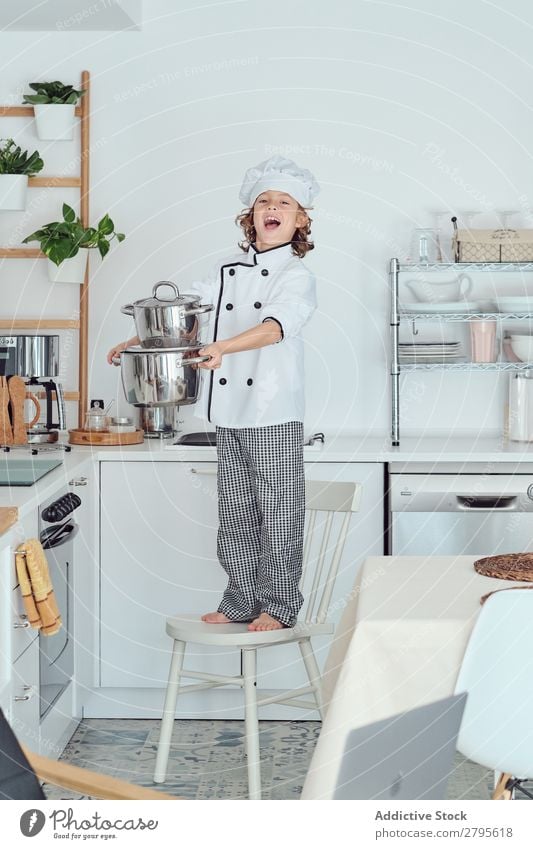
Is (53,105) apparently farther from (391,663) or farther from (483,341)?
(391,663)

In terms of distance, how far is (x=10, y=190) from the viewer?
121 inches

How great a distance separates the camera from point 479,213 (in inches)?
125

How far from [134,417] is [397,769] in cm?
190

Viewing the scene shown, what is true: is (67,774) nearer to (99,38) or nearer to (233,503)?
(233,503)

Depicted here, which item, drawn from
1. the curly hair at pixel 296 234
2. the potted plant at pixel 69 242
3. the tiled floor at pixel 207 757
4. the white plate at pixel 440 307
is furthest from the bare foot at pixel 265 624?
the potted plant at pixel 69 242

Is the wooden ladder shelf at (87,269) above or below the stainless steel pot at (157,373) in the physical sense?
above

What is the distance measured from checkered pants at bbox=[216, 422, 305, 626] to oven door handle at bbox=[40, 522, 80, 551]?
330mm

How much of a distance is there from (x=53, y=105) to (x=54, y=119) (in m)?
0.04

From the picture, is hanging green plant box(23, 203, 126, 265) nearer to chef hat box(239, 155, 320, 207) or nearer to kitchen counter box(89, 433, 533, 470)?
kitchen counter box(89, 433, 533, 470)

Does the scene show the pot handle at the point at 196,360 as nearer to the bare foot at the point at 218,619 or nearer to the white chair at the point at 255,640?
the white chair at the point at 255,640

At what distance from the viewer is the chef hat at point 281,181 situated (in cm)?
241

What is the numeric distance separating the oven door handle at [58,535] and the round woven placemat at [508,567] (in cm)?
88

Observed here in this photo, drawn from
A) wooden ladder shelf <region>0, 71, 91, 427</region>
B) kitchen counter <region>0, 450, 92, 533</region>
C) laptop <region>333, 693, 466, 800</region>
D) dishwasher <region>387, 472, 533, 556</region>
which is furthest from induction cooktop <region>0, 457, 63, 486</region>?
laptop <region>333, 693, 466, 800</region>

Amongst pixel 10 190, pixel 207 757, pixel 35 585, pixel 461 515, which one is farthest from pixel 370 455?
pixel 10 190
